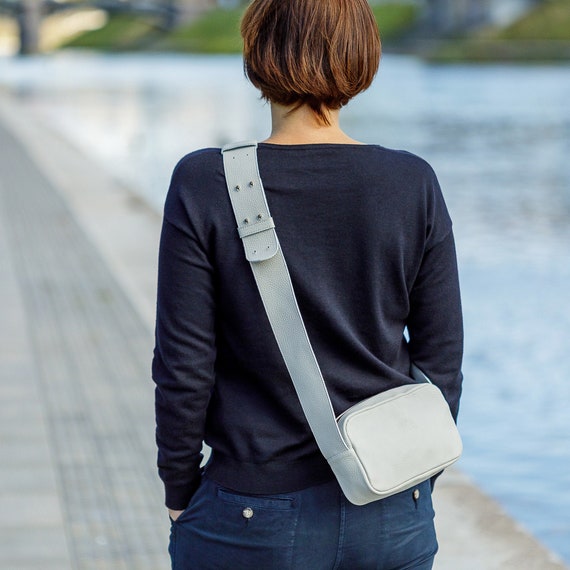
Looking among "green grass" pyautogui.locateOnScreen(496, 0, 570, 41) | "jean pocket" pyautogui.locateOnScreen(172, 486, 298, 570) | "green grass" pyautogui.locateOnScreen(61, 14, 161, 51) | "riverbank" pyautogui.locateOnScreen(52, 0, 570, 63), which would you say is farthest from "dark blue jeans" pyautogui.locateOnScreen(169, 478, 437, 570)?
"green grass" pyautogui.locateOnScreen(61, 14, 161, 51)

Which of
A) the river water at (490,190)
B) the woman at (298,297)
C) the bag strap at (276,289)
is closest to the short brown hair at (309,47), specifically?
the woman at (298,297)

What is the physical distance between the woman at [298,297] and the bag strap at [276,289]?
0.03m

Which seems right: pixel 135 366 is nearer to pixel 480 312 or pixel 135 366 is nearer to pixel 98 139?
pixel 480 312

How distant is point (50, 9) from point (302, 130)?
3863 inches

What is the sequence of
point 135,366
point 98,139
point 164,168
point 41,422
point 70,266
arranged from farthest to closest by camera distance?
point 98,139, point 164,168, point 70,266, point 135,366, point 41,422

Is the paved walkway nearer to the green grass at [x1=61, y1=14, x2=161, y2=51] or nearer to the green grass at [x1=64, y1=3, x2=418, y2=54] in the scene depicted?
the green grass at [x1=64, y1=3, x2=418, y2=54]

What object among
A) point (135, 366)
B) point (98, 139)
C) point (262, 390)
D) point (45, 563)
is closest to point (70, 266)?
point (135, 366)

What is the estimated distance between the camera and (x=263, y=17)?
1732 mm

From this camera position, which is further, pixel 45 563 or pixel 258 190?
pixel 45 563

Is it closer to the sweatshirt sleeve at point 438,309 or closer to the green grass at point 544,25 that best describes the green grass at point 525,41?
the green grass at point 544,25

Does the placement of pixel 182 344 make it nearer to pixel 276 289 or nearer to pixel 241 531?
pixel 276 289

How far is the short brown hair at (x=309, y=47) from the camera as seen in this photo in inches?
67.4

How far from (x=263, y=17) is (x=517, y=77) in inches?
1813

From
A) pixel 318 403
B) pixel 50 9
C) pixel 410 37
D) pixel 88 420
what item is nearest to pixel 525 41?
pixel 410 37
